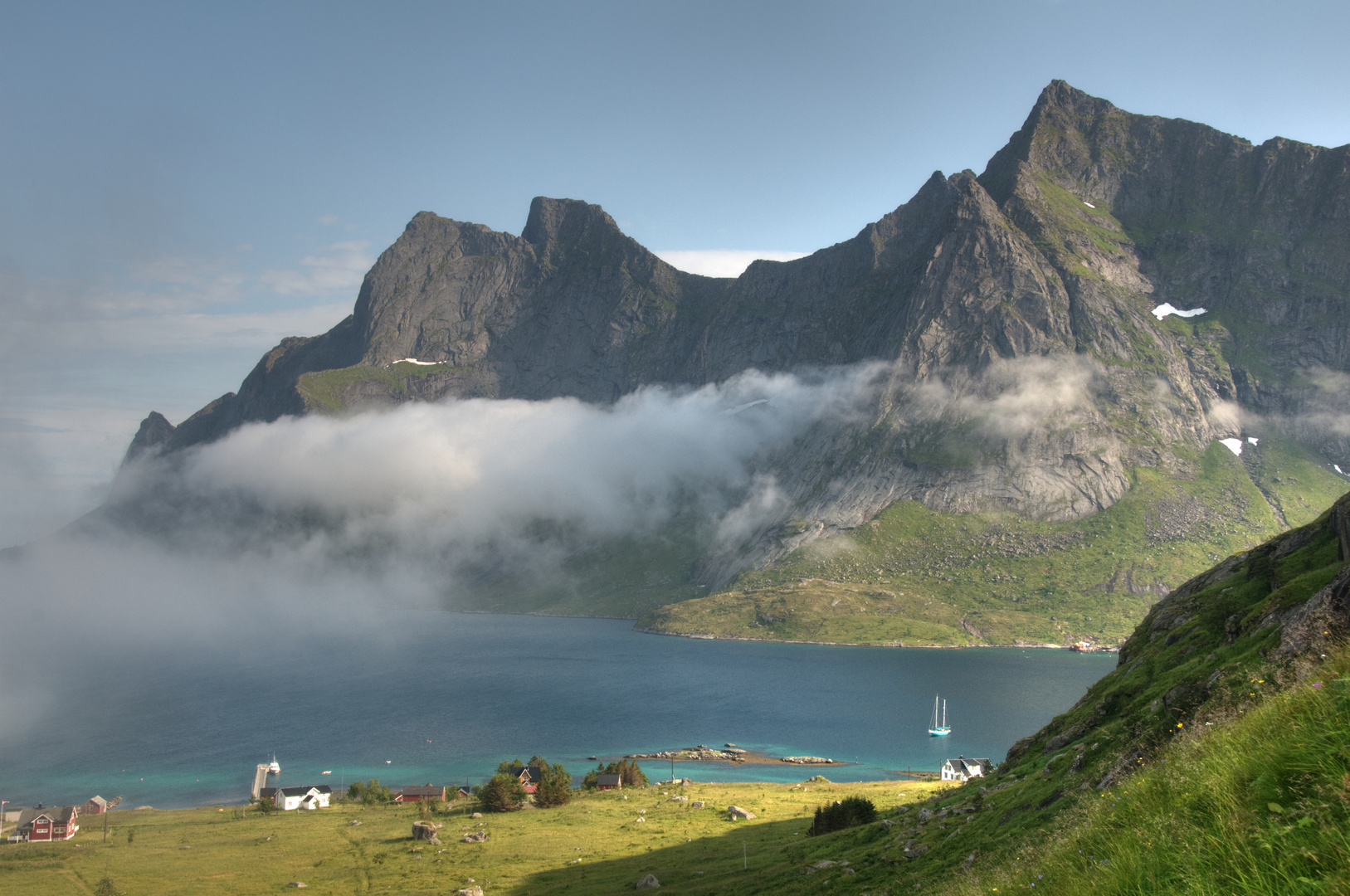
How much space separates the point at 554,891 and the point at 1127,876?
68.7 meters

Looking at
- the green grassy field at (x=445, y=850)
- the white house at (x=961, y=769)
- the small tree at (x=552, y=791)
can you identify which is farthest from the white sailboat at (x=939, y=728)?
the small tree at (x=552, y=791)

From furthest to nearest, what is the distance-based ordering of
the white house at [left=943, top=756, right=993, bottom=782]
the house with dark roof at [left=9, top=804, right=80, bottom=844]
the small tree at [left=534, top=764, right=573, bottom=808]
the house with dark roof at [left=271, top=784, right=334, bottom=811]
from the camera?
the white house at [left=943, top=756, right=993, bottom=782]
the house with dark roof at [left=271, top=784, right=334, bottom=811]
the small tree at [left=534, top=764, right=573, bottom=808]
the house with dark roof at [left=9, top=804, right=80, bottom=844]

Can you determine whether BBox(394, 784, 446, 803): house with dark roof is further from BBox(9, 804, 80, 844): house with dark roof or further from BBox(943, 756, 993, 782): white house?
BBox(943, 756, 993, 782): white house

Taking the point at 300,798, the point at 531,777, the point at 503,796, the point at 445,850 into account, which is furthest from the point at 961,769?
the point at 300,798

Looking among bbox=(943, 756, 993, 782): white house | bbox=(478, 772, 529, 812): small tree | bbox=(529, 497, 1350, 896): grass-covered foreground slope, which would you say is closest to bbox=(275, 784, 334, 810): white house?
bbox=(478, 772, 529, 812): small tree

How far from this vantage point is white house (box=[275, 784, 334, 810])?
114375 millimetres

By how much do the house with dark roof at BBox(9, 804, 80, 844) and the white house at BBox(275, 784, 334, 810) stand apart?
24105 millimetres

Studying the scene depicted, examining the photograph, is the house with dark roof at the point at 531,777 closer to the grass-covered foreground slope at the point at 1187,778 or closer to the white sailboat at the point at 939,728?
the grass-covered foreground slope at the point at 1187,778

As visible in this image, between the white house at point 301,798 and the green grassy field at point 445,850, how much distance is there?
147 inches

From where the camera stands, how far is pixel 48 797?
132000mm

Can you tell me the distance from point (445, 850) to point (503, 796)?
22.1 meters

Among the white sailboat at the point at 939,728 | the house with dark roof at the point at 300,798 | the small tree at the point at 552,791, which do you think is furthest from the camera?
the white sailboat at the point at 939,728

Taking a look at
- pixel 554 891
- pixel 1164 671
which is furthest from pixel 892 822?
pixel 554 891

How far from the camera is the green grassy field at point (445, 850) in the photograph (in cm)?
7019
